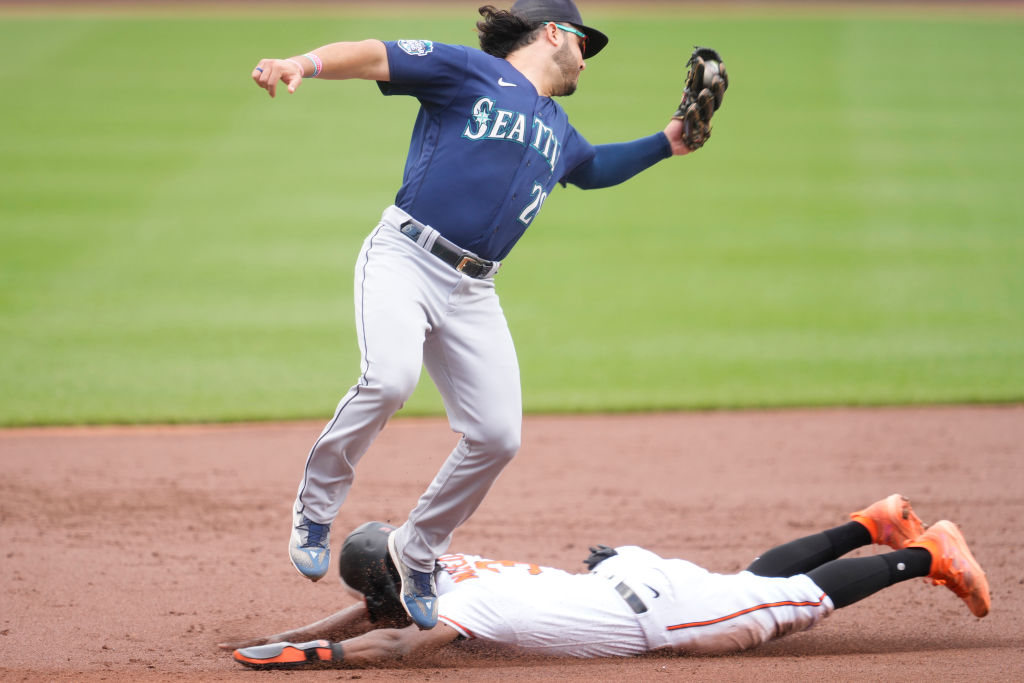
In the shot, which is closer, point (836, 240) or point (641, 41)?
point (836, 240)

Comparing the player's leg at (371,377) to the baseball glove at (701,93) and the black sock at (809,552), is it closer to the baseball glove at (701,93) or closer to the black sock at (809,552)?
the baseball glove at (701,93)

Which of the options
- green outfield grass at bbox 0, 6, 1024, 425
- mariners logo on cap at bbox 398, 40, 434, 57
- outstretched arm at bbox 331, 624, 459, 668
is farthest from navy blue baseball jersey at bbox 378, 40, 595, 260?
green outfield grass at bbox 0, 6, 1024, 425

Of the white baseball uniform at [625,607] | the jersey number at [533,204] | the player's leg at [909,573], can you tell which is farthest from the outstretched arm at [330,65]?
the player's leg at [909,573]

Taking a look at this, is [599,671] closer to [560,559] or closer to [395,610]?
[395,610]

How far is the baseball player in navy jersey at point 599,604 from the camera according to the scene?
3.79 metres

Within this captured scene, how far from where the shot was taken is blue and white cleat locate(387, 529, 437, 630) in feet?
12.3

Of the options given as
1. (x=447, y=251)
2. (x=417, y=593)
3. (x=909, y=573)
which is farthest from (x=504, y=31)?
(x=909, y=573)

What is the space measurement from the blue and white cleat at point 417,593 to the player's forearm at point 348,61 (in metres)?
1.67

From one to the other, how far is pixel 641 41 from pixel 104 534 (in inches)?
722

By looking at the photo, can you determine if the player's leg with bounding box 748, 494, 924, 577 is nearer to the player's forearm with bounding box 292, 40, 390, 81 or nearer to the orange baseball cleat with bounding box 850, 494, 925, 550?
the orange baseball cleat with bounding box 850, 494, 925, 550

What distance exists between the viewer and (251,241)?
1131cm

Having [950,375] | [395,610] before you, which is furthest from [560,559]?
[950,375]

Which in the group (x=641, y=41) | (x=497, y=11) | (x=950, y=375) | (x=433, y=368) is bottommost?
(x=950, y=375)

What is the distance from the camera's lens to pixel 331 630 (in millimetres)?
4043
